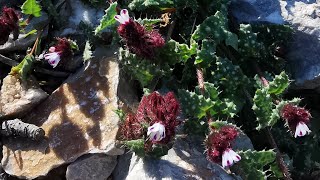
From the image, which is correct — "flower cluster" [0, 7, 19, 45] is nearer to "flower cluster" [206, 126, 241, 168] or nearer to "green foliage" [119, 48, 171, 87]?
"green foliage" [119, 48, 171, 87]

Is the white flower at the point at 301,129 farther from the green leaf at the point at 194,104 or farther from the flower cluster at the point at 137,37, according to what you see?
the flower cluster at the point at 137,37

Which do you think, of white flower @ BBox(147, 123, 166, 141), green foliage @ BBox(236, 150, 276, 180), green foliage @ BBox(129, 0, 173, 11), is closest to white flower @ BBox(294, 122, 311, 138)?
green foliage @ BBox(236, 150, 276, 180)

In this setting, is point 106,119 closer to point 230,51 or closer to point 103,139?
point 103,139

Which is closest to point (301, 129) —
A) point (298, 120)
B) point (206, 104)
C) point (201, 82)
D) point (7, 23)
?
point (298, 120)

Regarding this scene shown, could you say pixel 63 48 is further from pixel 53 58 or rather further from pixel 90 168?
pixel 90 168

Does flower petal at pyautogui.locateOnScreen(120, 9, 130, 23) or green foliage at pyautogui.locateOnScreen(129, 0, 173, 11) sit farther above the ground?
flower petal at pyautogui.locateOnScreen(120, 9, 130, 23)

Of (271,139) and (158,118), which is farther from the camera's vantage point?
(271,139)

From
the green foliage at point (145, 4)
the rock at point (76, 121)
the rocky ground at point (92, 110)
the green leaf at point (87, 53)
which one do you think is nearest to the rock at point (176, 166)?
the rocky ground at point (92, 110)
